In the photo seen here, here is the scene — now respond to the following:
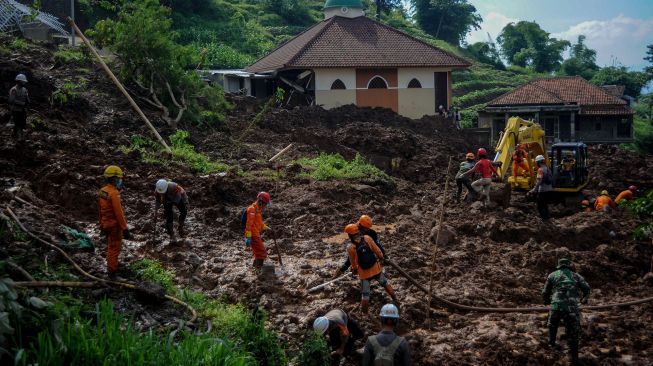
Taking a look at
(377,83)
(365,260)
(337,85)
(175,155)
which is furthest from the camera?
(377,83)

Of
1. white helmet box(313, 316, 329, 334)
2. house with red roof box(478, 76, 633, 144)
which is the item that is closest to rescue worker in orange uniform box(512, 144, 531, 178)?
white helmet box(313, 316, 329, 334)

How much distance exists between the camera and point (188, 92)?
25031 millimetres

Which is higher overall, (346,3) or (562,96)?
(346,3)

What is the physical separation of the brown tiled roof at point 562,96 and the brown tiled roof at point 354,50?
22.8 feet

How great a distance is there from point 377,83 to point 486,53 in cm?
4117

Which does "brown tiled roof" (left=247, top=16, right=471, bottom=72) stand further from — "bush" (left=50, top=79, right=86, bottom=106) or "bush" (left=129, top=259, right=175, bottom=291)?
"bush" (left=129, top=259, right=175, bottom=291)

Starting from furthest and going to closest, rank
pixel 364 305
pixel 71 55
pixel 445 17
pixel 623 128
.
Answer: pixel 445 17
pixel 623 128
pixel 71 55
pixel 364 305

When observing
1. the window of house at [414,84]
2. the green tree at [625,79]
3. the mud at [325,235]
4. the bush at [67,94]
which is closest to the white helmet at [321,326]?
the mud at [325,235]

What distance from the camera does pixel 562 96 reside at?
44.6 m

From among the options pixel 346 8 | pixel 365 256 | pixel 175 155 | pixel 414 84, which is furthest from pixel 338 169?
pixel 346 8

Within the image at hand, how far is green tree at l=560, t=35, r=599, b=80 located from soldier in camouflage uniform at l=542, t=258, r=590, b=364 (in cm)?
6732

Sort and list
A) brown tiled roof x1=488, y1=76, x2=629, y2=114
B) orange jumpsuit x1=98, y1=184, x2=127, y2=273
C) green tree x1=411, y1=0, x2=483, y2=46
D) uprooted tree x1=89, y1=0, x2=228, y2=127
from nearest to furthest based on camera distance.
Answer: orange jumpsuit x1=98, y1=184, x2=127, y2=273 < uprooted tree x1=89, y1=0, x2=228, y2=127 < brown tiled roof x1=488, y1=76, x2=629, y2=114 < green tree x1=411, y1=0, x2=483, y2=46

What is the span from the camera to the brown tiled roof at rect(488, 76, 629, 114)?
140 ft

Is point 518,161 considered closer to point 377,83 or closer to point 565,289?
point 565,289
